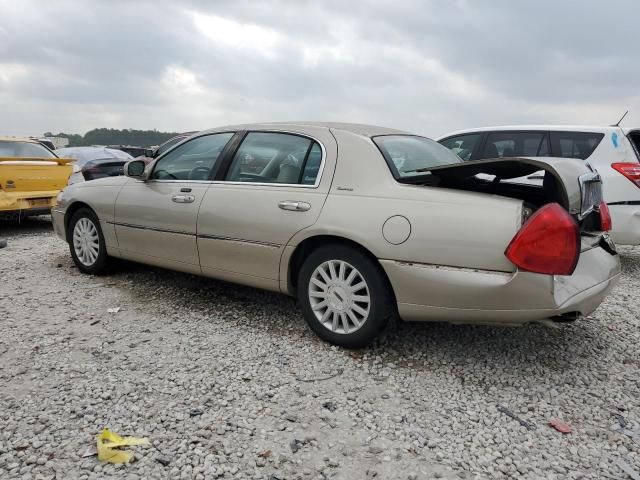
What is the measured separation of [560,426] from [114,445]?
214 cm

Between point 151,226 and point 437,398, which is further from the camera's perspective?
point 151,226

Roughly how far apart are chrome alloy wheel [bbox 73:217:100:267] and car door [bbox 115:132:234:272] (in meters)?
0.46

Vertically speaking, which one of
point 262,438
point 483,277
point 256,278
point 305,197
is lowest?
point 262,438

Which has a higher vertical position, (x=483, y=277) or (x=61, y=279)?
(x=483, y=277)

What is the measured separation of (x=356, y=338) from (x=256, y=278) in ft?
2.93

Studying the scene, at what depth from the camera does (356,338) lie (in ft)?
10.6

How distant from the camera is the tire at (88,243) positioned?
16.1ft

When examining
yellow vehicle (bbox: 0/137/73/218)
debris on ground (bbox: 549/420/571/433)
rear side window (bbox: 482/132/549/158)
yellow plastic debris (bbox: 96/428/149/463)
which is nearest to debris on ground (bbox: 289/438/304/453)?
yellow plastic debris (bbox: 96/428/149/463)

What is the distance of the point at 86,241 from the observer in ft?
16.5

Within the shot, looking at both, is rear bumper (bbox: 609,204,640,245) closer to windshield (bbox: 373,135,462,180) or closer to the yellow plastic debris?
windshield (bbox: 373,135,462,180)

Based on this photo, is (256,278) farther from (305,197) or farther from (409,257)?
(409,257)

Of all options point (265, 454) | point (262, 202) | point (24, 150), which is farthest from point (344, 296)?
point (24, 150)

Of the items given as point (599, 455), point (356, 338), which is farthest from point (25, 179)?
point (599, 455)

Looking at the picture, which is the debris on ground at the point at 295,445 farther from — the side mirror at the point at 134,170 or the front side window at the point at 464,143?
the front side window at the point at 464,143
